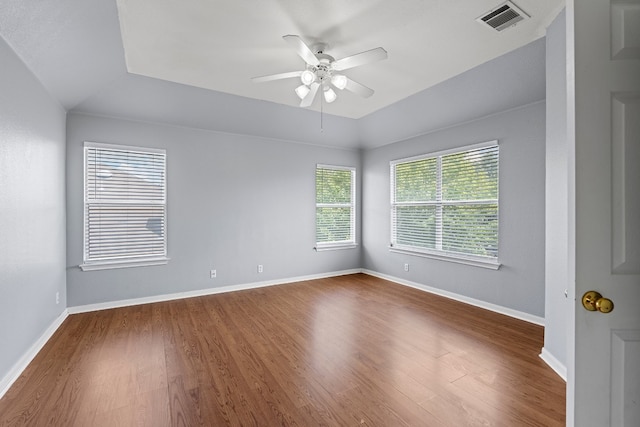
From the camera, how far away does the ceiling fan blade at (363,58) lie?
7.19ft

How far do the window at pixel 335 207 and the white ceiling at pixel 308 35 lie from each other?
7.74ft

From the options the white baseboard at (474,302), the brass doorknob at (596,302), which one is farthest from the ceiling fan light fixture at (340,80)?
the white baseboard at (474,302)

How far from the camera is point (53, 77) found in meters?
2.73

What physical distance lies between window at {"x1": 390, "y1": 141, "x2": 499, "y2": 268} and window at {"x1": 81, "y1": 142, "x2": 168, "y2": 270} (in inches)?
153

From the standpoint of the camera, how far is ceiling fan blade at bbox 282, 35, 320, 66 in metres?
2.09

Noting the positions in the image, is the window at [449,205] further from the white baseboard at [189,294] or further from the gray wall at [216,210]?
the white baseboard at [189,294]

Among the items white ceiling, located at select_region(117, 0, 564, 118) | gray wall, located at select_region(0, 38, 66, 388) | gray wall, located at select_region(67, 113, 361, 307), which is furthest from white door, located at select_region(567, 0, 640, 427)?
gray wall, located at select_region(67, 113, 361, 307)

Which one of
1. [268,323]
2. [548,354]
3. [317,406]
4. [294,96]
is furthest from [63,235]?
[548,354]

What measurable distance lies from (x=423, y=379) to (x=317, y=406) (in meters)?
0.87

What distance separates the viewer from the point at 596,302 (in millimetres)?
1014

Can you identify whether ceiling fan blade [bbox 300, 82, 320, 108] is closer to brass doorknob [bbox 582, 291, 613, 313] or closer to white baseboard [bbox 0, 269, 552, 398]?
brass doorknob [bbox 582, 291, 613, 313]

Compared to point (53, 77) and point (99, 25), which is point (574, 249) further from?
point (53, 77)

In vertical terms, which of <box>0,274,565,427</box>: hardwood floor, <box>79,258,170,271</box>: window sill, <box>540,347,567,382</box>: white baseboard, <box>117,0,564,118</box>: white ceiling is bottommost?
<box>0,274,565,427</box>: hardwood floor

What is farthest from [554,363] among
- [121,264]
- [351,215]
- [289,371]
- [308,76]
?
[121,264]
